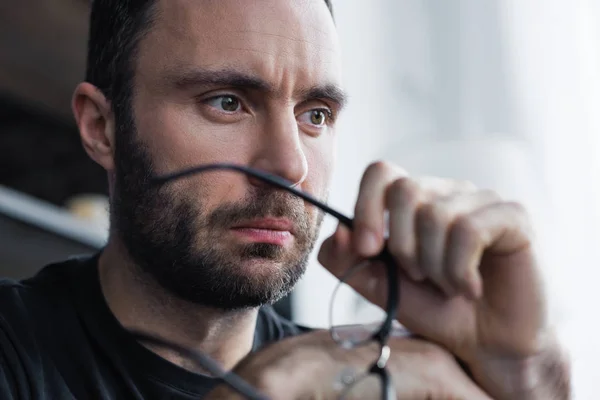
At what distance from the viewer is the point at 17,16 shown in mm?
2096

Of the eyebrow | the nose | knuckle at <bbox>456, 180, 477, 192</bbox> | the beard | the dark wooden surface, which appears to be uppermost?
the dark wooden surface

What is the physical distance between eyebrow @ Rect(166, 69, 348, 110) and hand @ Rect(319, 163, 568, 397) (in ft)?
0.95

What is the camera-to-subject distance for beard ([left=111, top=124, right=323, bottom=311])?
90cm

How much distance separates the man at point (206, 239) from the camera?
702 millimetres

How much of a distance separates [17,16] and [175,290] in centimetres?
139

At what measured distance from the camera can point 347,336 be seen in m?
0.67

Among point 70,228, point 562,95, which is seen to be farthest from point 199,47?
point 70,228

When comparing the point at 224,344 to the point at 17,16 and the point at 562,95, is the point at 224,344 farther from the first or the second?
the point at 17,16

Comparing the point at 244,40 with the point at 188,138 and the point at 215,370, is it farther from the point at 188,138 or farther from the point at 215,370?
the point at 215,370

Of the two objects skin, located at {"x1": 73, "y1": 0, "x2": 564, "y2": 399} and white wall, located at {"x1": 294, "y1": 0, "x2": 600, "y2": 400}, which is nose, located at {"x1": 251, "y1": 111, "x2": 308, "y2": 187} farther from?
white wall, located at {"x1": 294, "y1": 0, "x2": 600, "y2": 400}

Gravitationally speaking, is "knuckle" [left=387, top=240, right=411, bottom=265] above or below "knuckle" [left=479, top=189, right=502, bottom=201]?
below

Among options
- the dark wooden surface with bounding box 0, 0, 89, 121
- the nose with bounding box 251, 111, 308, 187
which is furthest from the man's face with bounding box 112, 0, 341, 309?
the dark wooden surface with bounding box 0, 0, 89, 121

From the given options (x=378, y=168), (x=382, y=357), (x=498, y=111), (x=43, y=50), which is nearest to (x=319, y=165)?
(x=378, y=168)

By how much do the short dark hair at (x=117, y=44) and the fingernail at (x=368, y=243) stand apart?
486 mm
